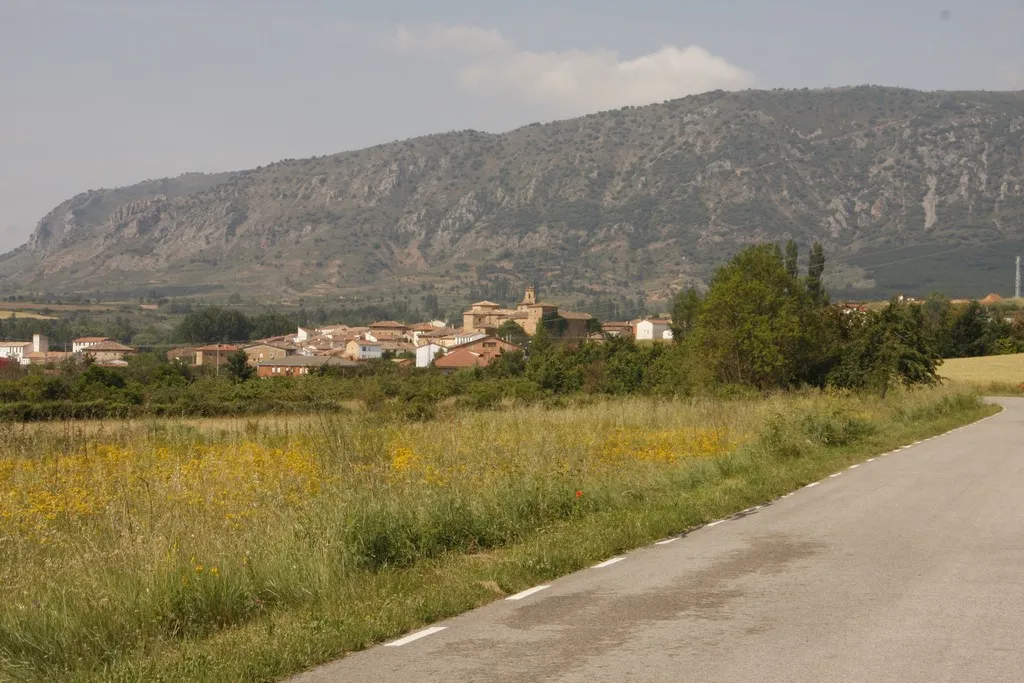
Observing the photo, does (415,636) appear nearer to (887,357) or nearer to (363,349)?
(887,357)

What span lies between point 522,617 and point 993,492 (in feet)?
36.1

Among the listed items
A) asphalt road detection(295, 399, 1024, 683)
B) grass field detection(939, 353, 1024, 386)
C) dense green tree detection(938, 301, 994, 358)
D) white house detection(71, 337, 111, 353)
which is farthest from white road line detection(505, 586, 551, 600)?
white house detection(71, 337, 111, 353)

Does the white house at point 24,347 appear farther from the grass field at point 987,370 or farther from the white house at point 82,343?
the grass field at point 987,370

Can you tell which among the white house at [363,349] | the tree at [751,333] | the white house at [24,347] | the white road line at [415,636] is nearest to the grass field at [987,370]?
the tree at [751,333]

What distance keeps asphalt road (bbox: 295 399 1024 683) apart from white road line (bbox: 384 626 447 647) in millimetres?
51

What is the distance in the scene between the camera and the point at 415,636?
26.9ft

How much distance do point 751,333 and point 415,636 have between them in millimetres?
49609

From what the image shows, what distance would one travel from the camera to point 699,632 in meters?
8.09

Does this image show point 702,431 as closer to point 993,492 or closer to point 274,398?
point 993,492

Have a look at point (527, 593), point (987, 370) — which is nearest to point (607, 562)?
point (527, 593)

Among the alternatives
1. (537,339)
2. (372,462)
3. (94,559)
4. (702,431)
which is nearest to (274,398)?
(702,431)

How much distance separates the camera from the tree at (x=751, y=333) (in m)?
55.8

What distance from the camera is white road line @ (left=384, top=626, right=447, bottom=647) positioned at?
26.2 feet

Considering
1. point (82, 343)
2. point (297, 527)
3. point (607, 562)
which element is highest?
point (297, 527)
